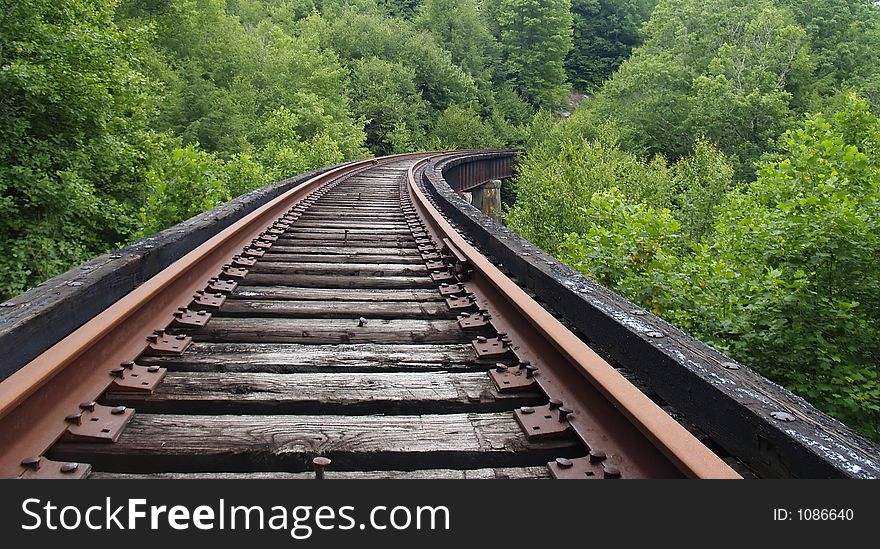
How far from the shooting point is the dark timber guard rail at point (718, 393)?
1.42 meters

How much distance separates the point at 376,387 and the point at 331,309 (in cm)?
116

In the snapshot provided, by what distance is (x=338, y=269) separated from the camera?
4.53m

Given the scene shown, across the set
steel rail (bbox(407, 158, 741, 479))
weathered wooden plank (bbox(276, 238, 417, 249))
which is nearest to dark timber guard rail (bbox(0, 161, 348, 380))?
weathered wooden plank (bbox(276, 238, 417, 249))

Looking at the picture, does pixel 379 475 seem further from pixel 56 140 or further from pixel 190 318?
pixel 56 140

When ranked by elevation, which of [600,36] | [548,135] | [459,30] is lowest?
[548,135]

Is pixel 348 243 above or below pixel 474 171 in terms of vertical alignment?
below

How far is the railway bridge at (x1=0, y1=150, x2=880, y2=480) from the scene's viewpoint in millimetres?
1711

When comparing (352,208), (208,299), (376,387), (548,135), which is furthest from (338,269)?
(548,135)

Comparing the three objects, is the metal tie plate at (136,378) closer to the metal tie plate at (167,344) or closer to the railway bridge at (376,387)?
the railway bridge at (376,387)

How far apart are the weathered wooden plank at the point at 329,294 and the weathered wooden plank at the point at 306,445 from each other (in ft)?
5.37

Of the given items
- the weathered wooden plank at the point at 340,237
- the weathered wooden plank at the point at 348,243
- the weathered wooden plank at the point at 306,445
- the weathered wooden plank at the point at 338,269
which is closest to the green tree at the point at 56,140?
the weathered wooden plank at the point at 340,237

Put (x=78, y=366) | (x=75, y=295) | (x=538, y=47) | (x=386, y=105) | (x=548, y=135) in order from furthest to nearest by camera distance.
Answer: (x=538, y=47)
(x=548, y=135)
(x=386, y=105)
(x=75, y=295)
(x=78, y=366)
